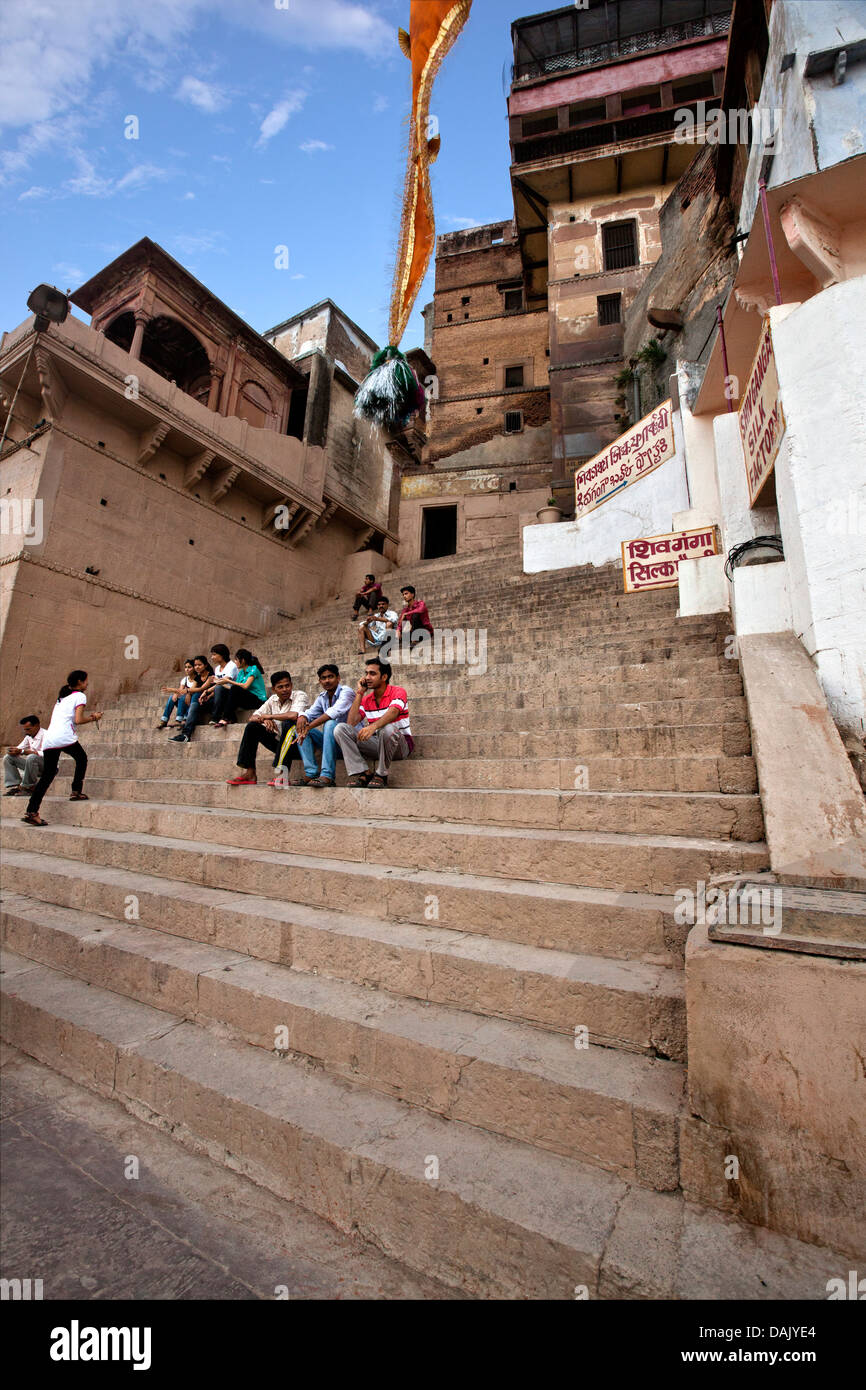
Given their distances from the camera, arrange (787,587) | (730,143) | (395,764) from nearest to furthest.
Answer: (787,587)
(395,764)
(730,143)

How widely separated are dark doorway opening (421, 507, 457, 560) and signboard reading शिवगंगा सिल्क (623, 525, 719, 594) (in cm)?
1423

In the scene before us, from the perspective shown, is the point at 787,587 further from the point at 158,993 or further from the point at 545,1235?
the point at 158,993

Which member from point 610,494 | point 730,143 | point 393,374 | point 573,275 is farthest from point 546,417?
point 610,494

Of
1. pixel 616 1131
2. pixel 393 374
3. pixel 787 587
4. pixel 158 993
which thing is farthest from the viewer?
pixel 393 374

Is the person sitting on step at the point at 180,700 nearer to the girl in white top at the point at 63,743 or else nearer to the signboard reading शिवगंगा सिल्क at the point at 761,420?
the girl in white top at the point at 63,743

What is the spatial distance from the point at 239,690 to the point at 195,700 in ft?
1.93

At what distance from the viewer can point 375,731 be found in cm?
469

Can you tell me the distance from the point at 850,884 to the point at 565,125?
1059 inches

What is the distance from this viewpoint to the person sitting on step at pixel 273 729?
209 inches

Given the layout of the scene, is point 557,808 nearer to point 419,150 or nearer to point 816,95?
point 816,95

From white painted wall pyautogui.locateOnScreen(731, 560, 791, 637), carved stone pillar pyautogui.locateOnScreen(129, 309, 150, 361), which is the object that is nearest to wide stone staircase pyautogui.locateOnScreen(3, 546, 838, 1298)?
white painted wall pyautogui.locateOnScreen(731, 560, 791, 637)
